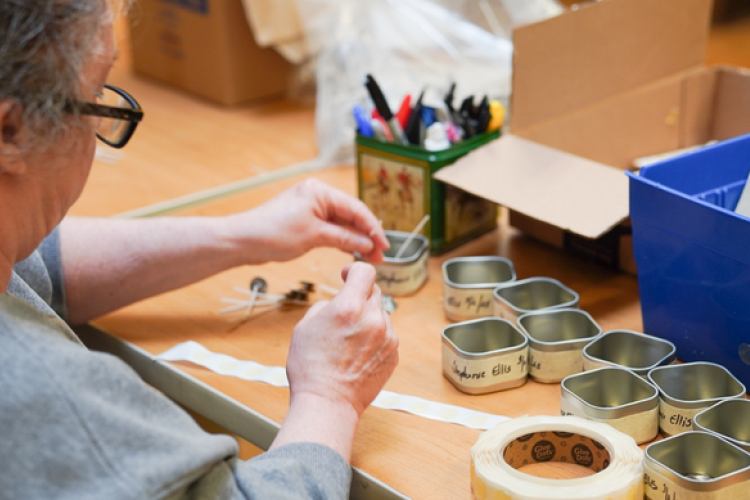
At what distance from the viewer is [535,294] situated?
94 cm

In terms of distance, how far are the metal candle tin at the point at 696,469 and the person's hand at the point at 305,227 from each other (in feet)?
1.52

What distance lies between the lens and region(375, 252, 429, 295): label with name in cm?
101

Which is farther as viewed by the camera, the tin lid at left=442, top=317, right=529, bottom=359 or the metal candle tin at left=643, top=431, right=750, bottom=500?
the tin lid at left=442, top=317, right=529, bottom=359

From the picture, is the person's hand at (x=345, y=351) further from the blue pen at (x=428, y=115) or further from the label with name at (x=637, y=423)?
the blue pen at (x=428, y=115)

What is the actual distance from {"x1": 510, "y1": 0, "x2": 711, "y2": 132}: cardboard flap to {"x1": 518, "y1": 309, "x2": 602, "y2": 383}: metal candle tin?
1.15 feet

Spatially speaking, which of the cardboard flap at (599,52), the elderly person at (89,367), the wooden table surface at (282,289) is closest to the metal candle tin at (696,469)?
the wooden table surface at (282,289)

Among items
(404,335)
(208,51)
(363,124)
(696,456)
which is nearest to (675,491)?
(696,456)

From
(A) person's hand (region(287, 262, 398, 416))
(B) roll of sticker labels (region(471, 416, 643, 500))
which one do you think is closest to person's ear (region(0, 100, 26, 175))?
(A) person's hand (region(287, 262, 398, 416))

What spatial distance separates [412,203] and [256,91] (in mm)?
788

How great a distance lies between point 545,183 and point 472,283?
0.16m

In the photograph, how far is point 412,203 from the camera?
3.64 ft

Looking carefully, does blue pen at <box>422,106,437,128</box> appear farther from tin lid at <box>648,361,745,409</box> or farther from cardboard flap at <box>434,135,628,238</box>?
tin lid at <box>648,361,745,409</box>

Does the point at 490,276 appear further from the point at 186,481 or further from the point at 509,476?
the point at 186,481

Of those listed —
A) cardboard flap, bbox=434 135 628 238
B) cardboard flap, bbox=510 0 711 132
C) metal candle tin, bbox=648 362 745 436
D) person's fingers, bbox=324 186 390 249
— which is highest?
cardboard flap, bbox=510 0 711 132
